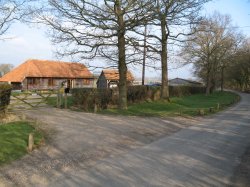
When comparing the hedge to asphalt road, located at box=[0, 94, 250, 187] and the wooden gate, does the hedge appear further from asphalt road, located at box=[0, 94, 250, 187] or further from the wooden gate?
asphalt road, located at box=[0, 94, 250, 187]

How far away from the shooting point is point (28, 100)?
74.2 ft

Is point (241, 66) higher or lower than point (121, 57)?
higher

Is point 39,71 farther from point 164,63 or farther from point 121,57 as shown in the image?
point 121,57

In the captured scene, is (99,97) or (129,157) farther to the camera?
(99,97)

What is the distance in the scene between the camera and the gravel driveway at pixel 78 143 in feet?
28.3

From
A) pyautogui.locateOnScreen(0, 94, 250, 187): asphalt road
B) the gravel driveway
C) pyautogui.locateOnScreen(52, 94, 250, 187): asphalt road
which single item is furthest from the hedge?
pyautogui.locateOnScreen(52, 94, 250, 187): asphalt road

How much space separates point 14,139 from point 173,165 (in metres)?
5.71

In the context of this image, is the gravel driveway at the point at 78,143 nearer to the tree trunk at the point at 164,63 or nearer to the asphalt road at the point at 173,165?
the asphalt road at the point at 173,165

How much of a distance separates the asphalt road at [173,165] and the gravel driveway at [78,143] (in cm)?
57

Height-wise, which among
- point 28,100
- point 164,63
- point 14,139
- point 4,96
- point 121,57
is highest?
point 164,63

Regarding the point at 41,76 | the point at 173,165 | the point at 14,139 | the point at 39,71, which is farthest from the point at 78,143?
the point at 39,71

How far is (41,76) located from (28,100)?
33.9 meters

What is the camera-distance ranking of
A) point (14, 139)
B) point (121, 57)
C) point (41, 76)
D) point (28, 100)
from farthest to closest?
point (41, 76), point (121, 57), point (28, 100), point (14, 139)

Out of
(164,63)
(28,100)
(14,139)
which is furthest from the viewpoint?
(164,63)
